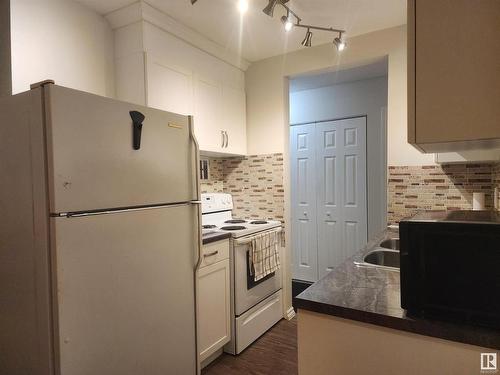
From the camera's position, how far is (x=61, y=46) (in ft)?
6.23

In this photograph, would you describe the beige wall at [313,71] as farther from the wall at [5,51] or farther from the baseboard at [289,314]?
the wall at [5,51]

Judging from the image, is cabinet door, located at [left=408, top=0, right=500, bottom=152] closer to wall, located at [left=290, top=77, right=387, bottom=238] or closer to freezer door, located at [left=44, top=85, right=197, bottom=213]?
freezer door, located at [left=44, top=85, right=197, bottom=213]

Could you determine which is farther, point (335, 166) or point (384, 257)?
point (335, 166)

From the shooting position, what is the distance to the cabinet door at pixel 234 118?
113 inches

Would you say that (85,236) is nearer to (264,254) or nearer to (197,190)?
(197,190)

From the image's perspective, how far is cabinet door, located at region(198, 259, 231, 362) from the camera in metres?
2.10

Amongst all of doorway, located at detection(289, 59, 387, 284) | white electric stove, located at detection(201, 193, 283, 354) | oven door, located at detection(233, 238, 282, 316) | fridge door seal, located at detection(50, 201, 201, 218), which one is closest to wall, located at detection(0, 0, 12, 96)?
fridge door seal, located at detection(50, 201, 201, 218)

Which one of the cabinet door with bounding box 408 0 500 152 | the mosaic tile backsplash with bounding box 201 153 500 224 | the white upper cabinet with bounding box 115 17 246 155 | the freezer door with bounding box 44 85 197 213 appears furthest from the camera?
the mosaic tile backsplash with bounding box 201 153 500 224

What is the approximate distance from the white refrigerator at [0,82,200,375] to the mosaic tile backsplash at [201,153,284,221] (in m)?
1.44

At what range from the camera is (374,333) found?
940 millimetres

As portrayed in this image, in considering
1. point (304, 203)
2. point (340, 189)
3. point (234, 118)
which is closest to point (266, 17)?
point (234, 118)

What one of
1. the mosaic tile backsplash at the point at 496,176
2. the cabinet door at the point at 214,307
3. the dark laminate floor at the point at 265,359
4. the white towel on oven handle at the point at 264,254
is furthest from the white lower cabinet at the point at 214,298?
the mosaic tile backsplash at the point at 496,176

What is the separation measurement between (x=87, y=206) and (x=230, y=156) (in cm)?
199

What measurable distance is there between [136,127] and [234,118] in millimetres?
1591
